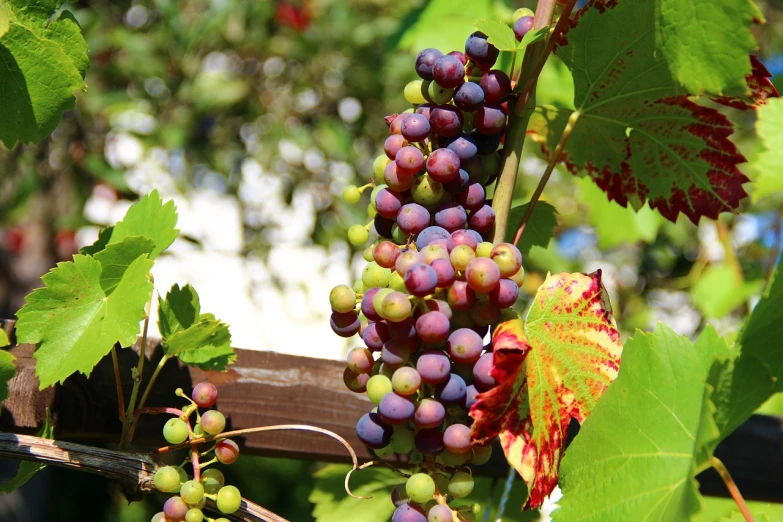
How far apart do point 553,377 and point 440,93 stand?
0.78 ft

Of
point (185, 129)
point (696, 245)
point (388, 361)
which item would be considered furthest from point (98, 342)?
point (696, 245)

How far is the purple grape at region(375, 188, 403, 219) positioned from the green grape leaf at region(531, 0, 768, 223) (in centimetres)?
20

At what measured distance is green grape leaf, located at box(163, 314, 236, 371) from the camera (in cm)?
63

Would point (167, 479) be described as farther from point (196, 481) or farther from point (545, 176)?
point (545, 176)

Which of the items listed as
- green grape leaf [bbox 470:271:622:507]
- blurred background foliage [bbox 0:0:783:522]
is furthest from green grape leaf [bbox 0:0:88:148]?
blurred background foliage [bbox 0:0:783:522]

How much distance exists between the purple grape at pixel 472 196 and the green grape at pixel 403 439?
0.19m

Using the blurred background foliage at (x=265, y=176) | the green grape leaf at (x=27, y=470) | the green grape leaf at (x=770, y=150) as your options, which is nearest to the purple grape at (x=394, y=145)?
the green grape leaf at (x=27, y=470)

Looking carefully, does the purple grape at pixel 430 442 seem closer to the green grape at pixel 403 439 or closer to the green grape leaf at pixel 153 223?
the green grape at pixel 403 439

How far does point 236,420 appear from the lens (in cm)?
79

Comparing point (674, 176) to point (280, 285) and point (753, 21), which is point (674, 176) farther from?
point (280, 285)

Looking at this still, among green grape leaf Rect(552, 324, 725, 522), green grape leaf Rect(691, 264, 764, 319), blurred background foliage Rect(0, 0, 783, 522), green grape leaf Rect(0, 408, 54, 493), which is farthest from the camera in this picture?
blurred background foliage Rect(0, 0, 783, 522)

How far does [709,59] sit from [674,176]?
0.19m

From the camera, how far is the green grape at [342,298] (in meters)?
0.57

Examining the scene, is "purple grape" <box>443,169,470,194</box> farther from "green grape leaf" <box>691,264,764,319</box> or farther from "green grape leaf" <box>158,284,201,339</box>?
"green grape leaf" <box>691,264,764,319</box>
